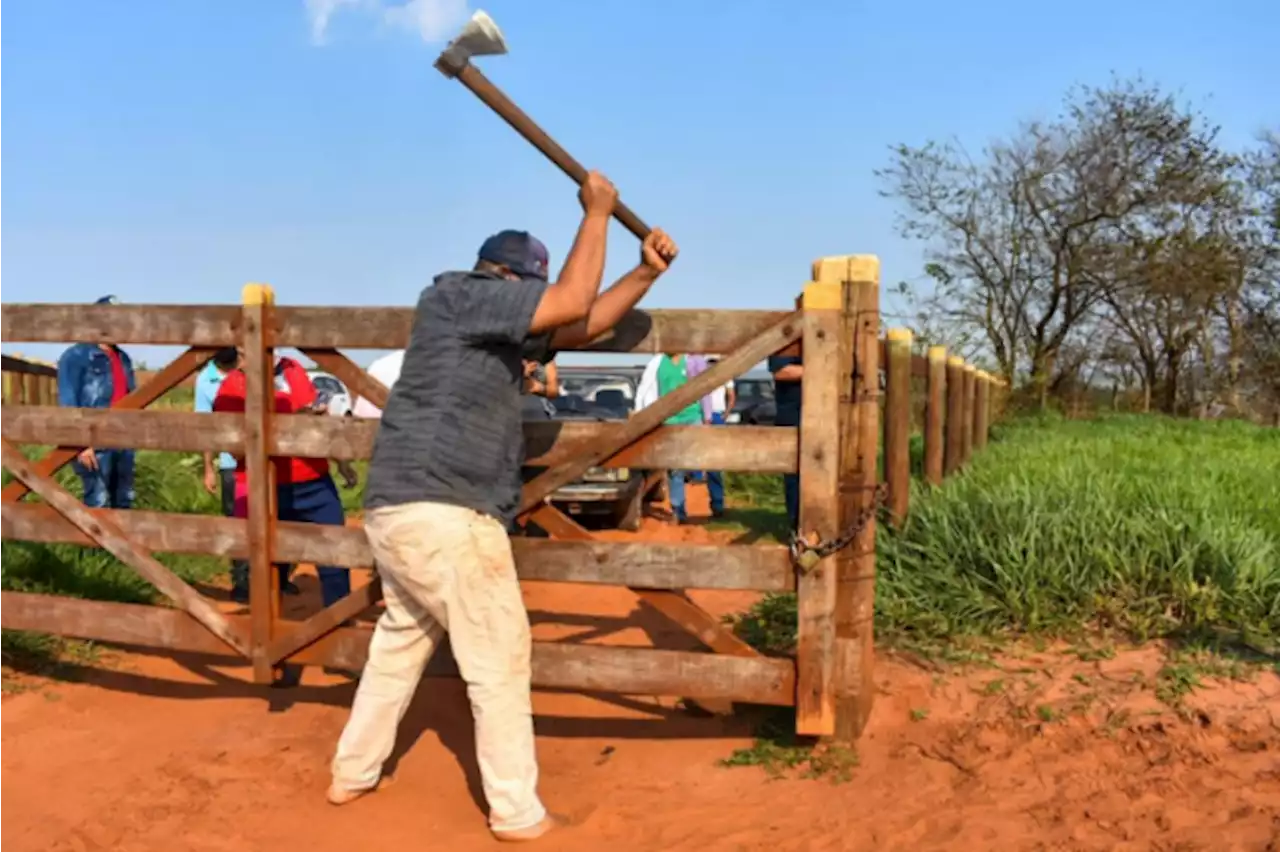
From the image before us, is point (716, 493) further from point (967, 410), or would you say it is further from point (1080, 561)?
point (1080, 561)

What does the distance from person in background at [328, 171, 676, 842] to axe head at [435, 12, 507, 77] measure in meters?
0.61

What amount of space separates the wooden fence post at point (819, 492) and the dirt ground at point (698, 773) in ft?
1.11

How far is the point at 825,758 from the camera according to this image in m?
4.36

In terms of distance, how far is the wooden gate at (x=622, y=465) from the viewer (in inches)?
166

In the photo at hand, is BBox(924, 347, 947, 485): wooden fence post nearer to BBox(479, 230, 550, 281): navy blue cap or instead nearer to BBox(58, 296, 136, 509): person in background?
BBox(479, 230, 550, 281): navy blue cap

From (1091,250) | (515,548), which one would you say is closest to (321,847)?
(515,548)

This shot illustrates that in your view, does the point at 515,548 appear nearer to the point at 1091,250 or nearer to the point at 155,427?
the point at 155,427

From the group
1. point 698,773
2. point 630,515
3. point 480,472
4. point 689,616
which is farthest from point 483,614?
point 630,515

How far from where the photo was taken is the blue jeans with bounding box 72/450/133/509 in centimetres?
770

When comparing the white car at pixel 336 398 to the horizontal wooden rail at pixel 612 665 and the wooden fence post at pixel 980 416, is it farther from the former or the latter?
the horizontal wooden rail at pixel 612 665

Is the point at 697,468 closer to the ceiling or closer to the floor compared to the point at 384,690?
closer to the ceiling

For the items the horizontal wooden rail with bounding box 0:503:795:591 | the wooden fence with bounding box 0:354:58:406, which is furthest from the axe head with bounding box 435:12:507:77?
the wooden fence with bounding box 0:354:58:406

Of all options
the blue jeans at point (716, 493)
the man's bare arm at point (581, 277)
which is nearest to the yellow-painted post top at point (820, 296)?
the man's bare arm at point (581, 277)

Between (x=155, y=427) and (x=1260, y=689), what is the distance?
4725mm
